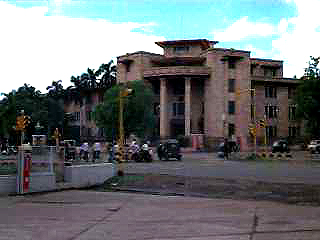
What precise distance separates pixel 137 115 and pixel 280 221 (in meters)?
63.6

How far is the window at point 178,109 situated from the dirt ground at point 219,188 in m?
64.2

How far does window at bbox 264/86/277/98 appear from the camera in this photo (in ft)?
293

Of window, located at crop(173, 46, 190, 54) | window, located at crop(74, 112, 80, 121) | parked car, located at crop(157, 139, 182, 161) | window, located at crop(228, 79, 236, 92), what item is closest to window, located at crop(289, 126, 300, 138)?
window, located at crop(228, 79, 236, 92)

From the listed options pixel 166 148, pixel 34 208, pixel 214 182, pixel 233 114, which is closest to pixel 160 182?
pixel 214 182

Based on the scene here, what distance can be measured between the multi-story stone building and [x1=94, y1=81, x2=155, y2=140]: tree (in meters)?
7.27

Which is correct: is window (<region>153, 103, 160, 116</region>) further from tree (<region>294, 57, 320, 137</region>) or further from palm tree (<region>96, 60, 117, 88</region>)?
tree (<region>294, 57, 320, 137</region>)

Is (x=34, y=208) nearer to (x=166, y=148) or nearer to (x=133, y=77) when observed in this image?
(x=166, y=148)

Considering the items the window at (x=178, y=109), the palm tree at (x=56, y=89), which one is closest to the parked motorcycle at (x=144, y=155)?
the window at (x=178, y=109)

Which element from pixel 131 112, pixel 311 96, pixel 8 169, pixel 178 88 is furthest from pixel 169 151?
pixel 178 88

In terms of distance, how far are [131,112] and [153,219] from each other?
6234cm

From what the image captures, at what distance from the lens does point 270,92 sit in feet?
294

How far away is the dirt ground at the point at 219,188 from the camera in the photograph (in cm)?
1490

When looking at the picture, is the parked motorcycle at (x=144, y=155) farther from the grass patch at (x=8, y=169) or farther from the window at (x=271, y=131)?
the window at (x=271, y=131)

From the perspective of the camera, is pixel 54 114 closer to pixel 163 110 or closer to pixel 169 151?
pixel 163 110
